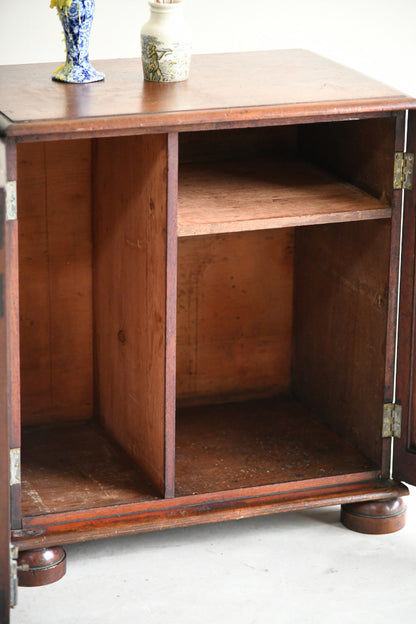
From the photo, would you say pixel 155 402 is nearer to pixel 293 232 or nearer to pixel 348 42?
pixel 293 232

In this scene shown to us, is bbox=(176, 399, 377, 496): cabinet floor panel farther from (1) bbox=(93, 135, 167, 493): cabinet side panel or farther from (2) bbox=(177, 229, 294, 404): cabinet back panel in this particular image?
(1) bbox=(93, 135, 167, 493): cabinet side panel

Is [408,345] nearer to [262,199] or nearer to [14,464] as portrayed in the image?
[262,199]

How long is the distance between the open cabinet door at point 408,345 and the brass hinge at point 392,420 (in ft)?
0.04

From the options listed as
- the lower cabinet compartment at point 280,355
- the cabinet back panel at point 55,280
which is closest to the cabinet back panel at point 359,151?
the lower cabinet compartment at point 280,355

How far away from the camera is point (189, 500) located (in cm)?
356

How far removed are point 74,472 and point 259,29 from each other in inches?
68.6

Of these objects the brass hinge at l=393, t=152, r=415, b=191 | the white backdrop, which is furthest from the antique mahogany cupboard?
the white backdrop

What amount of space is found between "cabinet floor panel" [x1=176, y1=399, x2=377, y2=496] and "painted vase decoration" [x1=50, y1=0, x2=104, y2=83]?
110 cm

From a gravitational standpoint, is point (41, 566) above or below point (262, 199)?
below

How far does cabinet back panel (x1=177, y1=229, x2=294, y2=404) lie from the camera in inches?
163

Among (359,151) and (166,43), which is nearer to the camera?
(166,43)

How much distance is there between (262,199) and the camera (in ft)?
11.6

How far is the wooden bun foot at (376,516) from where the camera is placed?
373cm

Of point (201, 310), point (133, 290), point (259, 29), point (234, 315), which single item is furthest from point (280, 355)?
point (259, 29)
